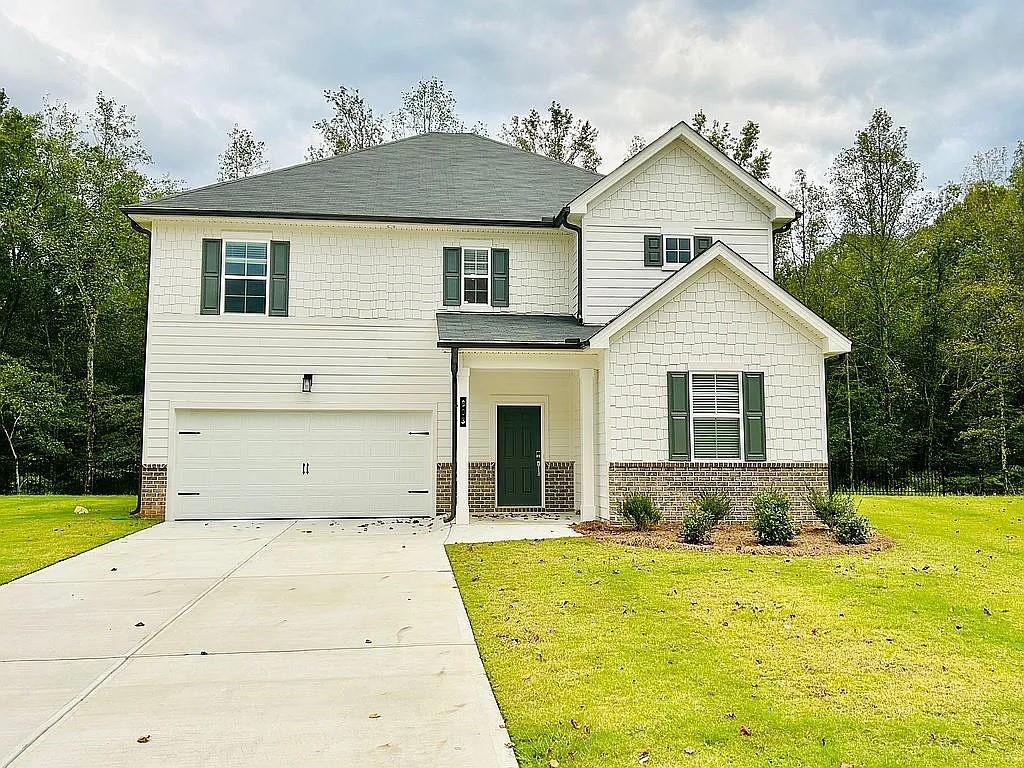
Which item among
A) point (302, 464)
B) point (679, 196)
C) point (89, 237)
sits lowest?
point (302, 464)

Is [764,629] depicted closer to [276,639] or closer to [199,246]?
[276,639]

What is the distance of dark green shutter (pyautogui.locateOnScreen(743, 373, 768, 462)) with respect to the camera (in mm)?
13250

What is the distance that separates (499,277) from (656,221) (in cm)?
324

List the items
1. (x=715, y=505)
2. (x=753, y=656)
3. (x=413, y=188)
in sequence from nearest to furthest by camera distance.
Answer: (x=753, y=656)
(x=715, y=505)
(x=413, y=188)

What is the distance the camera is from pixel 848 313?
2803 cm

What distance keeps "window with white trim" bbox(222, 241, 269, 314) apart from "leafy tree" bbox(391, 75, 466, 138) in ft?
62.9

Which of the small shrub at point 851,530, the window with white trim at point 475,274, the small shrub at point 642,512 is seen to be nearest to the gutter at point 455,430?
the window with white trim at point 475,274

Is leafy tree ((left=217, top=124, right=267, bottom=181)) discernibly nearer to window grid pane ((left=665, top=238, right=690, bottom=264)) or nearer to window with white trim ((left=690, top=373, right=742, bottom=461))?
window grid pane ((left=665, top=238, right=690, bottom=264))

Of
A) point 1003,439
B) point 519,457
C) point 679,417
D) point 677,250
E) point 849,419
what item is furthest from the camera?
point 849,419

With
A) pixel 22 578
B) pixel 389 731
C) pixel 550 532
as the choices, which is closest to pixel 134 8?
pixel 22 578

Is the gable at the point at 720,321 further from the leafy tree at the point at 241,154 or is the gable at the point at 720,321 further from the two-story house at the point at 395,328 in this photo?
the leafy tree at the point at 241,154

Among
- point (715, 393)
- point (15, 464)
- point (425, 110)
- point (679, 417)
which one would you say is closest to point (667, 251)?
point (715, 393)

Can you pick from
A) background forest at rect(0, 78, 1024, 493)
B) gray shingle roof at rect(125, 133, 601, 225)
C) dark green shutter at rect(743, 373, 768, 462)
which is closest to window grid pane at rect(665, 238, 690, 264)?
gray shingle roof at rect(125, 133, 601, 225)

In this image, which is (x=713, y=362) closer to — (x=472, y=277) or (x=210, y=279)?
(x=472, y=277)
